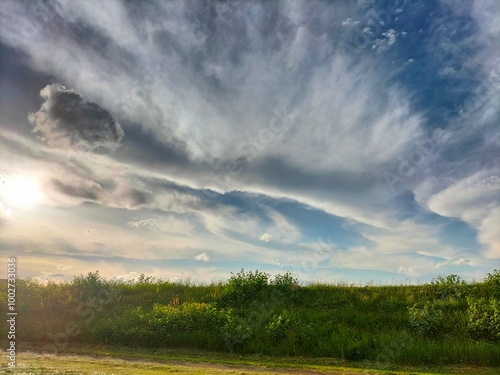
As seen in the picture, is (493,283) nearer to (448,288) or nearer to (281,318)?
(448,288)

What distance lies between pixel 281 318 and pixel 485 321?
8.78m

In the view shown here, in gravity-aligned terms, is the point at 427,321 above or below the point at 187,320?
above

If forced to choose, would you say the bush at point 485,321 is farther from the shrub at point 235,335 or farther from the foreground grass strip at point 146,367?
the shrub at point 235,335

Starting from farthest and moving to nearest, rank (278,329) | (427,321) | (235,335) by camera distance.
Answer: (427,321)
(278,329)
(235,335)

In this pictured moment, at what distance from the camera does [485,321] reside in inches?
716

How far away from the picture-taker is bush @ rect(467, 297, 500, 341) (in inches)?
695

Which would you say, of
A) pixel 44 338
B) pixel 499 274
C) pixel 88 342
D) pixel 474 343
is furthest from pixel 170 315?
pixel 499 274

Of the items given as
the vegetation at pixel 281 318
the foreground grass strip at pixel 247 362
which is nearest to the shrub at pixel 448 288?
the vegetation at pixel 281 318

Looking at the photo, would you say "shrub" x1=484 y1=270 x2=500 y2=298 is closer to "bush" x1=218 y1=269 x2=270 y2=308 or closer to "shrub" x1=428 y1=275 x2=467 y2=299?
"shrub" x1=428 y1=275 x2=467 y2=299

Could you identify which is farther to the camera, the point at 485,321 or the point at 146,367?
the point at 485,321

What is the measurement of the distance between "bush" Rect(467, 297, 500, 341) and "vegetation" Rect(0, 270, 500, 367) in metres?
0.04

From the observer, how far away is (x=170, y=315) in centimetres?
2031

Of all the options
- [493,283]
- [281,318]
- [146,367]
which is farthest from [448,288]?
[146,367]

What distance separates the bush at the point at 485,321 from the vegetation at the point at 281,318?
39mm
